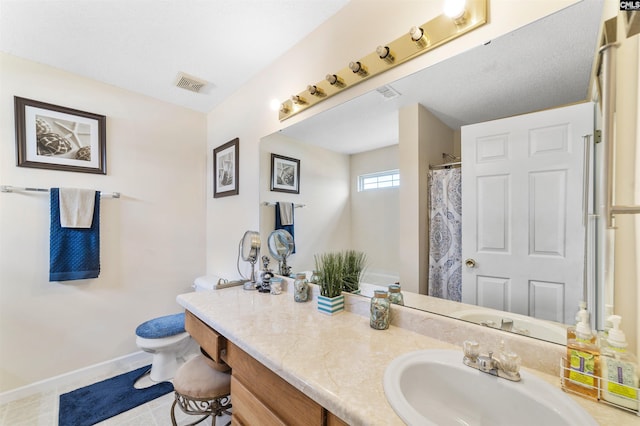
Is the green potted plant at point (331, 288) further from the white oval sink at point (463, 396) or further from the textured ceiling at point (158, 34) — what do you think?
the textured ceiling at point (158, 34)

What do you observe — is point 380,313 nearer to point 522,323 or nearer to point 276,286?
point 522,323

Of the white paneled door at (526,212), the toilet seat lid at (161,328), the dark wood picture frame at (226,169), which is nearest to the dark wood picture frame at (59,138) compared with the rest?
the dark wood picture frame at (226,169)

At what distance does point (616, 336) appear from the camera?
0.61 m

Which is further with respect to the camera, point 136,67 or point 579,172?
point 136,67

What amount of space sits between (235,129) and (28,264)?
1761mm

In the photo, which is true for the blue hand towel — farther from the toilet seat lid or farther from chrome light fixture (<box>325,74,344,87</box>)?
chrome light fixture (<box>325,74,344,87</box>)

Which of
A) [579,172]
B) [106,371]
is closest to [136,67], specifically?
[106,371]

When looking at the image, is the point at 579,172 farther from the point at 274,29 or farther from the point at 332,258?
the point at 274,29

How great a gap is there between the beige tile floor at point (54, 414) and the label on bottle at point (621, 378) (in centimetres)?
183

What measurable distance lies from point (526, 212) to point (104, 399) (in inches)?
105

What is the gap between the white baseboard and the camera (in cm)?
177

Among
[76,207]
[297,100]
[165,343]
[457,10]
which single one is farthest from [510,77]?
[76,207]

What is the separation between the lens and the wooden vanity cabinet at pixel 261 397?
0.72 meters

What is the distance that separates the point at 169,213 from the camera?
2467mm
